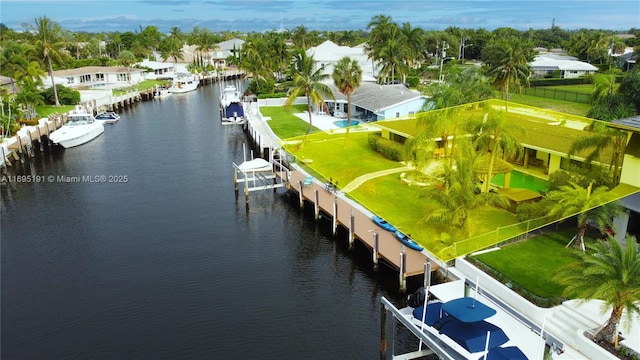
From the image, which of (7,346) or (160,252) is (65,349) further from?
(160,252)

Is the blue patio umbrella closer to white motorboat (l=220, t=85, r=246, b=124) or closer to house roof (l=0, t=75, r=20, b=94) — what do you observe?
white motorboat (l=220, t=85, r=246, b=124)

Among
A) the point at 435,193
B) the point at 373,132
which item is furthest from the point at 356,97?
the point at 435,193

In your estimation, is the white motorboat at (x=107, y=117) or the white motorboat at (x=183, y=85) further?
the white motorboat at (x=183, y=85)

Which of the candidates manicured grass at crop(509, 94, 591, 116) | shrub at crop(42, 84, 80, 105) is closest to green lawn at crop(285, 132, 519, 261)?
manicured grass at crop(509, 94, 591, 116)

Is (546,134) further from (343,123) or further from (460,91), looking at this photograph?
(343,123)

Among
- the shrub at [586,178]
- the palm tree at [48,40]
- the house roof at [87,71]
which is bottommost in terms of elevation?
the shrub at [586,178]

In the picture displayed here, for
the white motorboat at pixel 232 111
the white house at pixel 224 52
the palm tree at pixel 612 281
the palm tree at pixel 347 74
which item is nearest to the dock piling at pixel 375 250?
the palm tree at pixel 612 281

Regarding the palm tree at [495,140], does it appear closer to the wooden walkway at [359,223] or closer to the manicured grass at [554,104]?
the wooden walkway at [359,223]
